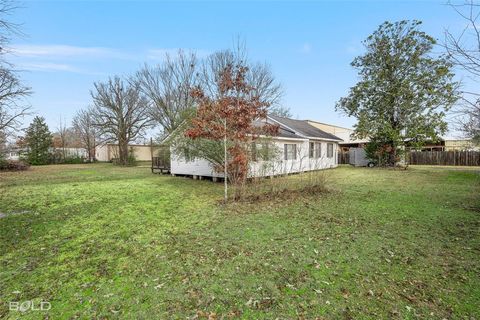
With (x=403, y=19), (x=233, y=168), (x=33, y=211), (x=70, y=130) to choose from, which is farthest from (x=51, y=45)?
(x=70, y=130)

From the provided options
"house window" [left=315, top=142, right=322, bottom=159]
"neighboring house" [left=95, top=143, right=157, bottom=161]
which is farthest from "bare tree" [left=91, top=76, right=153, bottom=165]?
"house window" [left=315, top=142, right=322, bottom=159]

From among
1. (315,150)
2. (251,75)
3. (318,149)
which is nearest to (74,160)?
(251,75)

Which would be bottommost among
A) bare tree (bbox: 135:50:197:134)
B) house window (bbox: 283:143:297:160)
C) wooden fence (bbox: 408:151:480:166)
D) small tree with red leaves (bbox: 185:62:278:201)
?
wooden fence (bbox: 408:151:480:166)

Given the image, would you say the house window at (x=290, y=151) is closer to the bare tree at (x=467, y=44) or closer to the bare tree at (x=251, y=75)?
the bare tree at (x=251, y=75)

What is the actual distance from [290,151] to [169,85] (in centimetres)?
1735

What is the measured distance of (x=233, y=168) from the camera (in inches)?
327

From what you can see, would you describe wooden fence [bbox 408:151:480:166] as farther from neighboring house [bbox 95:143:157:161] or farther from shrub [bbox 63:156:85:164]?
shrub [bbox 63:156:85:164]

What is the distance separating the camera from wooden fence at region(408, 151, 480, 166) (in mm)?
21812

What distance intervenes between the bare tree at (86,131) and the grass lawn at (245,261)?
2954 cm

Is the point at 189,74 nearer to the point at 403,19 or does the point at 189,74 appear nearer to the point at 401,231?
the point at 403,19

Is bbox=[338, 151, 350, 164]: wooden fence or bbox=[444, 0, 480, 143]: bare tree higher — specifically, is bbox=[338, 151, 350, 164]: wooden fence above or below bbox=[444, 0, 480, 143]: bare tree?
below

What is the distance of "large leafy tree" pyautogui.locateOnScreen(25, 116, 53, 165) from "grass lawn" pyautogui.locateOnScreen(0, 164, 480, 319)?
26.3 meters

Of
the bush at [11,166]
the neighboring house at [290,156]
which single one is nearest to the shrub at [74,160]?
the bush at [11,166]

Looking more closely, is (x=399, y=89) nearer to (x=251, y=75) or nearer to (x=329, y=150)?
(x=329, y=150)
